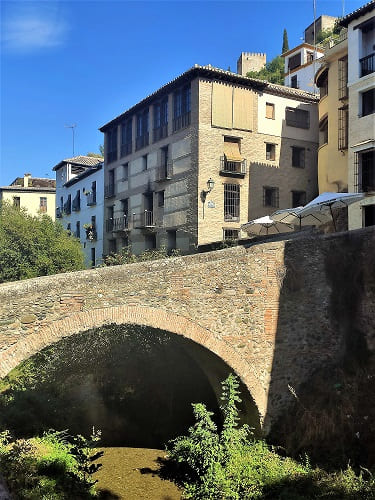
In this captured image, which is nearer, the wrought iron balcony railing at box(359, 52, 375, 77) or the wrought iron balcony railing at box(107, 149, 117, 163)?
the wrought iron balcony railing at box(359, 52, 375, 77)

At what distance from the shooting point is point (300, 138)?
2778cm

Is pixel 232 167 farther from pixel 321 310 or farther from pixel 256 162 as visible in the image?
pixel 321 310

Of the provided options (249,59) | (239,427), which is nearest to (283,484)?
(239,427)

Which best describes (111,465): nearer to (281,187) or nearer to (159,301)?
(159,301)

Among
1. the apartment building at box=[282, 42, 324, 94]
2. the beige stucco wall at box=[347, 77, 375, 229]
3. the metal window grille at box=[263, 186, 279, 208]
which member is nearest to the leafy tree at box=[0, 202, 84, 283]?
the metal window grille at box=[263, 186, 279, 208]

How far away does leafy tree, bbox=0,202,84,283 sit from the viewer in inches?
904

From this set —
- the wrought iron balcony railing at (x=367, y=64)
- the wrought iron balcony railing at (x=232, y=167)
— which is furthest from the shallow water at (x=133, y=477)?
the wrought iron balcony railing at (x=367, y=64)

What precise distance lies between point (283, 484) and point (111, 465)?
220 inches

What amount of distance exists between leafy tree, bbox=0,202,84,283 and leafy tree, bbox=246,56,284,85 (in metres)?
29.1

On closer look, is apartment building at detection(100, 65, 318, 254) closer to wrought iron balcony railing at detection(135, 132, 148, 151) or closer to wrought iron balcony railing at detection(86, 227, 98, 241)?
wrought iron balcony railing at detection(135, 132, 148, 151)

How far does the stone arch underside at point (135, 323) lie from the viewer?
8828 mm

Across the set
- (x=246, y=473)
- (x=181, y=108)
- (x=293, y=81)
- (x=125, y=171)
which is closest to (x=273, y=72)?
(x=293, y=81)

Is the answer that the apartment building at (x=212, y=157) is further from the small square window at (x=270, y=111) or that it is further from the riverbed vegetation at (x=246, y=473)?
the riverbed vegetation at (x=246, y=473)

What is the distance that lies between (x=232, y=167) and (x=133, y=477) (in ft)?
55.4
